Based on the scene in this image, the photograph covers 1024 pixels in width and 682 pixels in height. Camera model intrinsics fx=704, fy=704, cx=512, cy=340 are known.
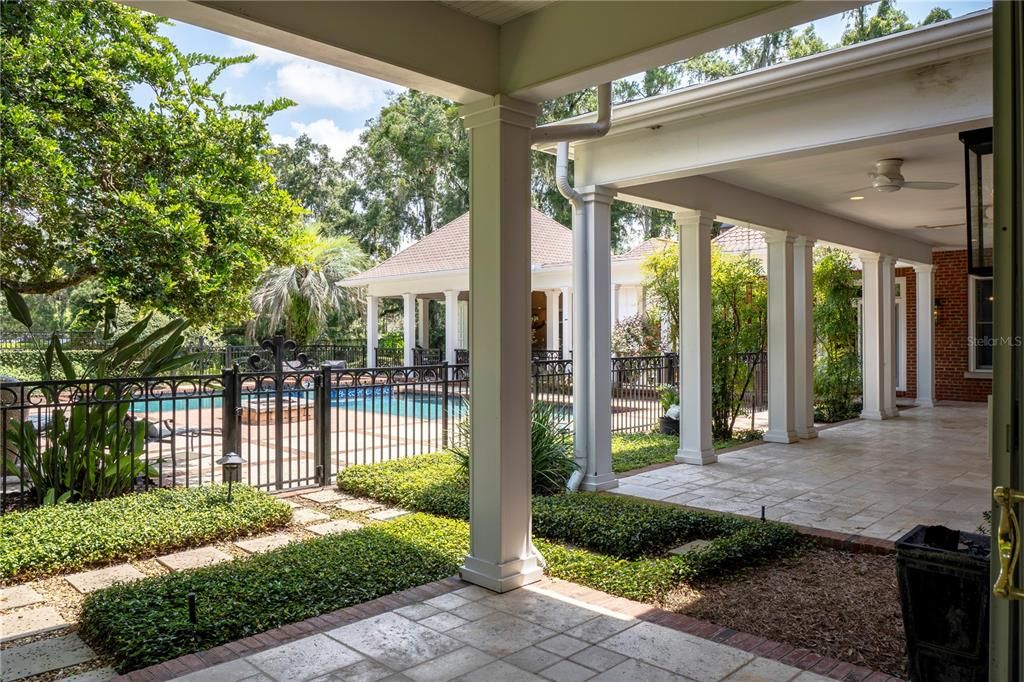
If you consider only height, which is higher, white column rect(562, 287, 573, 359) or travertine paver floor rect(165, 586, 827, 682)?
white column rect(562, 287, 573, 359)

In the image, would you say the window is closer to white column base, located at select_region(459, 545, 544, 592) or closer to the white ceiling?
the white ceiling

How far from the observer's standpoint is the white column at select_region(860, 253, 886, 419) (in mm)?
11742

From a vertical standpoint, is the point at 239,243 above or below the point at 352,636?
above

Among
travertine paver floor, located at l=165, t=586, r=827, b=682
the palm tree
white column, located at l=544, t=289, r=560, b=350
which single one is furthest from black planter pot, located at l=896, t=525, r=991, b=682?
the palm tree

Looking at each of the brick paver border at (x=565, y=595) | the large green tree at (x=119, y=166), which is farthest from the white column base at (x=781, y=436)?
the large green tree at (x=119, y=166)

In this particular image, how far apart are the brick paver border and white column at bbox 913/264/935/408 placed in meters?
12.2

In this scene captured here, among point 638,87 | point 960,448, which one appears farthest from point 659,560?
point 638,87

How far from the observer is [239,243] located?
26.2 ft

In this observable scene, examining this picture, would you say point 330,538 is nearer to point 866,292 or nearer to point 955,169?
point 955,169

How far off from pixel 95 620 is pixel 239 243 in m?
5.30

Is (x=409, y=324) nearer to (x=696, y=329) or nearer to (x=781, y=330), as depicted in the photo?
(x=781, y=330)

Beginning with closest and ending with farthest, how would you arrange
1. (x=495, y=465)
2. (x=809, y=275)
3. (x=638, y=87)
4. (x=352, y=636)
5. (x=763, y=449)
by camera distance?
(x=352, y=636) → (x=495, y=465) → (x=763, y=449) → (x=809, y=275) → (x=638, y=87)

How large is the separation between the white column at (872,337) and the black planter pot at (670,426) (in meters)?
4.06

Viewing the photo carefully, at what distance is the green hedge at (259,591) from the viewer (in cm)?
322
